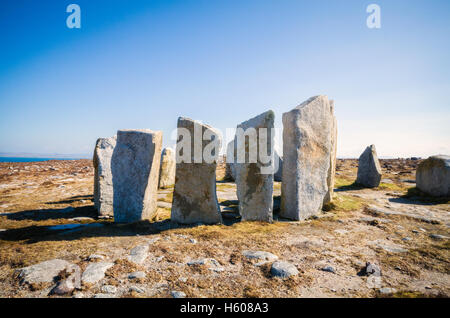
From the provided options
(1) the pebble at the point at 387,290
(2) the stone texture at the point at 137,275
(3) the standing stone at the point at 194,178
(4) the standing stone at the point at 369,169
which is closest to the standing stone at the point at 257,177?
(3) the standing stone at the point at 194,178

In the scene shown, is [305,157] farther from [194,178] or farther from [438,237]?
[438,237]

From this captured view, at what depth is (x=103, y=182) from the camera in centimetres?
639

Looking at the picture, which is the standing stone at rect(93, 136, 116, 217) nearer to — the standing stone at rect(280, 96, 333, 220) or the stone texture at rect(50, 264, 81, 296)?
the stone texture at rect(50, 264, 81, 296)

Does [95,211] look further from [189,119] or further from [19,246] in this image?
[189,119]

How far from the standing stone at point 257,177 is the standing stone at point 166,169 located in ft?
19.1

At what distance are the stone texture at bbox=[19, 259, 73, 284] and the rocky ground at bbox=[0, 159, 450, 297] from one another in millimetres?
13

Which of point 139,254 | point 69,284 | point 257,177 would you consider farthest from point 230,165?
point 69,284

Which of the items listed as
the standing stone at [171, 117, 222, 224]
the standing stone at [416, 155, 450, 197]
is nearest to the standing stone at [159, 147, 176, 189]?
the standing stone at [171, 117, 222, 224]

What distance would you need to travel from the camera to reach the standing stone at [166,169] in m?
10.8

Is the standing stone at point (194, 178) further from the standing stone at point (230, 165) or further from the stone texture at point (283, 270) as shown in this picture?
the standing stone at point (230, 165)

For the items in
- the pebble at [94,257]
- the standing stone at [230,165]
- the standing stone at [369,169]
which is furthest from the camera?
the standing stone at [230,165]
